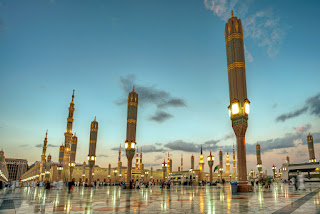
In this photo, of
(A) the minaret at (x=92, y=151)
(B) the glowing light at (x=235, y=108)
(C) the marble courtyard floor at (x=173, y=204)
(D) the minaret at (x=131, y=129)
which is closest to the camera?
(C) the marble courtyard floor at (x=173, y=204)

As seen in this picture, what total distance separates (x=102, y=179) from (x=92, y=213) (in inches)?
3963

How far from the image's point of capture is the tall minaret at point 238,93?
20250 millimetres

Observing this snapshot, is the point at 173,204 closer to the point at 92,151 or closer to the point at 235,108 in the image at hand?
the point at 235,108

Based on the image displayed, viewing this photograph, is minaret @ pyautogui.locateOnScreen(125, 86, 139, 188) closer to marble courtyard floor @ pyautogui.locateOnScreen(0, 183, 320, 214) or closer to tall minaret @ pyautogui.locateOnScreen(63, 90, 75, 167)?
marble courtyard floor @ pyautogui.locateOnScreen(0, 183, 320, 214)

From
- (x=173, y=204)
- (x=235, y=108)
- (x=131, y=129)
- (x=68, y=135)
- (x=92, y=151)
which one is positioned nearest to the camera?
(x=173, y=204)

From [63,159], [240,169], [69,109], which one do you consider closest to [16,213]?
[240,169]

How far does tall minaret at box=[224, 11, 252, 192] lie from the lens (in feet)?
66.4

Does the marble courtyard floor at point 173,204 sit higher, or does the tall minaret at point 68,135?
the tall minaret at point 68,135

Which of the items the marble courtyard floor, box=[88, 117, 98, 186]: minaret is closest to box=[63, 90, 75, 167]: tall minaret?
box=[88, 117, 98, 186]: minaret

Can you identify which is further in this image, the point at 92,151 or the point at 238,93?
the point at 92,151

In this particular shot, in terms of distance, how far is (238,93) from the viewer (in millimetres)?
21750

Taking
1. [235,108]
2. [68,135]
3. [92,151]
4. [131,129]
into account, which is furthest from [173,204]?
[68,135]

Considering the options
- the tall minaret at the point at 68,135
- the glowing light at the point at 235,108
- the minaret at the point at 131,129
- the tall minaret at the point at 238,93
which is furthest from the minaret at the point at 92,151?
the tall minaret at the point at 68,135

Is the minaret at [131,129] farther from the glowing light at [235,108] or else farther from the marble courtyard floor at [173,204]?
the marble courtyard floor at [173,204]
